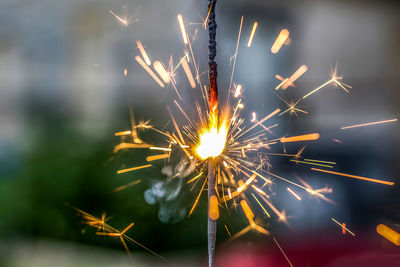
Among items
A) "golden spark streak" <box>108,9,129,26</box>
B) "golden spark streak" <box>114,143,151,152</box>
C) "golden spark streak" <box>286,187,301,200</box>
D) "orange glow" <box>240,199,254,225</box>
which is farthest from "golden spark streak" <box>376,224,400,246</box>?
"golden spark streak" <box>108,9,129,26</box>

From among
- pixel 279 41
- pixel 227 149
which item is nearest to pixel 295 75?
pixel 279 41

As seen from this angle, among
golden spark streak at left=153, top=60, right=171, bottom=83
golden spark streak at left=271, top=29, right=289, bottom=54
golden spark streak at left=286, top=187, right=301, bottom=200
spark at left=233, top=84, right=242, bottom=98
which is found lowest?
golden spark streak at left=286, top=187, right=301, bottom=200

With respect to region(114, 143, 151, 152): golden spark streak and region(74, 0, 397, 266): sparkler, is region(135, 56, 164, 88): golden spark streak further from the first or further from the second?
region(114, 143, 151, 152): golden spark streak

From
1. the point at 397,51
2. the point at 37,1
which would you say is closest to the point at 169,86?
Answer: the point at 37,1

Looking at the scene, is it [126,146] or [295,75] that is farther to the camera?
[295,75]

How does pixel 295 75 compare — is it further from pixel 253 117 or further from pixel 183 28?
pixel 183 28

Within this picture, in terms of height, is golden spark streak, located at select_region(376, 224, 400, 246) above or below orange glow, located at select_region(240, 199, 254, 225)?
below
